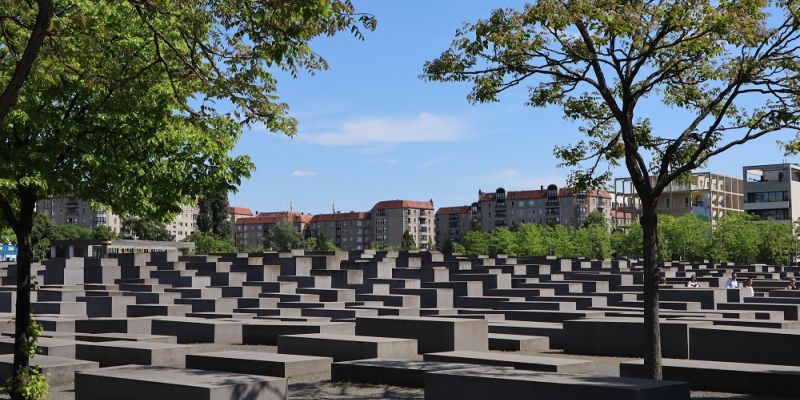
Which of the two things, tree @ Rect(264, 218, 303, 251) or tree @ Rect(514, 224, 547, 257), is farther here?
tree @ Rect(264, 218, 303, 251)

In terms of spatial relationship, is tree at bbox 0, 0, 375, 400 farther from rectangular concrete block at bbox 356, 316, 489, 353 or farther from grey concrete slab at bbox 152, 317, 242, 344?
grey concrete slab at bbox 152, 317, 242, 344

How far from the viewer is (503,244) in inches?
4594

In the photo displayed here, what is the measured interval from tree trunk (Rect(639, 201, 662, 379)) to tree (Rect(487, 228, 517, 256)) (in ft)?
336

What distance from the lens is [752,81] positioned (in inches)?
508

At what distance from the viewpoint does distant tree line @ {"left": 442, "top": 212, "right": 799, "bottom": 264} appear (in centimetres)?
10131

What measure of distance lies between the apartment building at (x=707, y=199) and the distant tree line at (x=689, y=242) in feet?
59.5

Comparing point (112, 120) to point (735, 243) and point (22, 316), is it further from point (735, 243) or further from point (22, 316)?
point (735, 243)

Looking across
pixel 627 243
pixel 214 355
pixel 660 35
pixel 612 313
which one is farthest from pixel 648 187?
pixel 627 243

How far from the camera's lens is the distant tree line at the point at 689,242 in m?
101

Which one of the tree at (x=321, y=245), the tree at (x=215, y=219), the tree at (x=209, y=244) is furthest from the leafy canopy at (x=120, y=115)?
the tree at (x=215, y=219)

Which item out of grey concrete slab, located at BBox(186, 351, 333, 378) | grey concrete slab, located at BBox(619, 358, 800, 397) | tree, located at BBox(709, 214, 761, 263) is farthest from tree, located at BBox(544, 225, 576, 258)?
grey concrete slab, located at BBox(619, 358, 800, 397)

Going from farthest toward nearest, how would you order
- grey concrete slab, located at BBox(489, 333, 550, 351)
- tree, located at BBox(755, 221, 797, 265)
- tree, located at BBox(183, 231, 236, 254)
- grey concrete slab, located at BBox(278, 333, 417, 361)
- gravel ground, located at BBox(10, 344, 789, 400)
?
tree, located at BBox(183, 231, 236, 254) → tree, located at BBox(755, 221, 797, 265) → grey concrete slab, located at BBox(489, 333, 550, 351) → grey concrete slab, located at BBox(278, 333, 417, 361) → gravel ground, located at BBox(10, 344, 789, 400)

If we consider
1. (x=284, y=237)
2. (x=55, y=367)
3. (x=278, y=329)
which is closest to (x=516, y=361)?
(x=55, y=367)

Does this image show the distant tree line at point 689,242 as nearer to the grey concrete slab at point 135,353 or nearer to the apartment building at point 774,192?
the apartment building at point 774,192
